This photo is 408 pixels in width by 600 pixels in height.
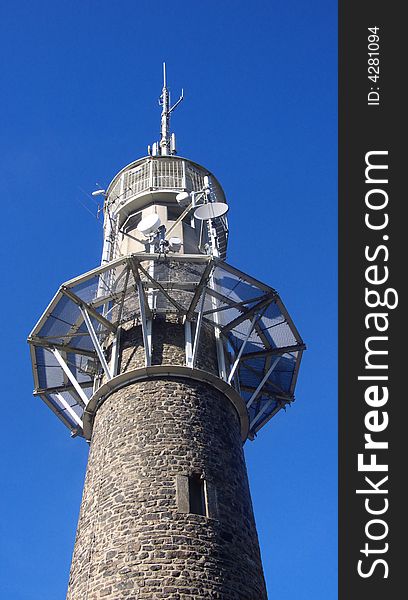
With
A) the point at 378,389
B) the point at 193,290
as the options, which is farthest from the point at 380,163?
the point at 193,290

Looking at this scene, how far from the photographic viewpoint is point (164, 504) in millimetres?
14367

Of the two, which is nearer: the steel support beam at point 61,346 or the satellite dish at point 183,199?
the steel support beam at point 61,346

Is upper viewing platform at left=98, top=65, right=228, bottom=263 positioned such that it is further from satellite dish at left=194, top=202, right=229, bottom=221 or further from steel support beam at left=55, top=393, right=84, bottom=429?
steel support beam at left=55, top=393, right=84, bottom=429

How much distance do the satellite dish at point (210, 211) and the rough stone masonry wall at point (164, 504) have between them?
4.13m

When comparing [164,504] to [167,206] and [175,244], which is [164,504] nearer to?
[175,244]

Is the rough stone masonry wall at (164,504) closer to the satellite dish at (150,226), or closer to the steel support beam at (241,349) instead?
the steel support beam at (241,349)

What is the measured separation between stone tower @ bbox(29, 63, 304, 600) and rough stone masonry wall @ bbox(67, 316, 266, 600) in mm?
27

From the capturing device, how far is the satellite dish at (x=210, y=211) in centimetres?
2014

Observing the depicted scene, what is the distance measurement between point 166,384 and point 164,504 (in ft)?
10.2

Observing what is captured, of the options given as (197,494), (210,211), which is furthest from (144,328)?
(210,211)

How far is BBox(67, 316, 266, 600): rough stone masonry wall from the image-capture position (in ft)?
43.9

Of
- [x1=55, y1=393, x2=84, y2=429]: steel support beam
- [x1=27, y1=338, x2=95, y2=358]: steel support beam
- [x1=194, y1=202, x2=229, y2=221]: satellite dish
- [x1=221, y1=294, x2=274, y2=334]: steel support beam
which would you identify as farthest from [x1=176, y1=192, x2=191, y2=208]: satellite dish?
[x1=55, y1=393, x2=84, y2=429]: steel support beam

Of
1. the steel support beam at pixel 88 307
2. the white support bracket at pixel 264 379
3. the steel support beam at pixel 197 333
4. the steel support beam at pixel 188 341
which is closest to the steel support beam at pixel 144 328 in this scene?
the steel support beam at pixel 188 341

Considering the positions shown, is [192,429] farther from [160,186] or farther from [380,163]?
[160,186]
